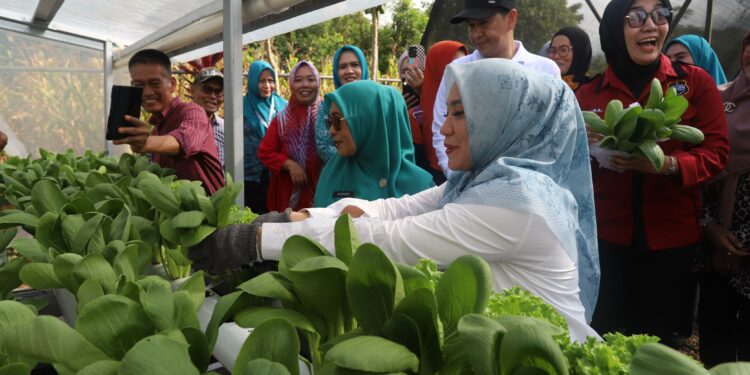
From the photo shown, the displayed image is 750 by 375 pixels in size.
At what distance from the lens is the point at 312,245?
3.10ft

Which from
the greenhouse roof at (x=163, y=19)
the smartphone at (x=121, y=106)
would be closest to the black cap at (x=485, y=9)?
the greenhouse roof at (x=163, y=19)

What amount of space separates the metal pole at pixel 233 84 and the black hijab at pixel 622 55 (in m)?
1.64

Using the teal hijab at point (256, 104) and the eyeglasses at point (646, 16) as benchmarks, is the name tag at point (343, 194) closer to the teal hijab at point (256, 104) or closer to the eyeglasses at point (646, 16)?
the eyeglasses at point (646, 16)

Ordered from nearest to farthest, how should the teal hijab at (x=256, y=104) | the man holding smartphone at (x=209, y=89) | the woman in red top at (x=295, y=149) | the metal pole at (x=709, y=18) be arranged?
the woman in red top at (x=295, y=149), the man holding smartphone at (x=209, y=89), the teal hijab at (x=256, y=104), the metal pole at (x=709, y=18)

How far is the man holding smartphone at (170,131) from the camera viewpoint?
247 centimetres

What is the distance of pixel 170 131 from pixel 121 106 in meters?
0.39

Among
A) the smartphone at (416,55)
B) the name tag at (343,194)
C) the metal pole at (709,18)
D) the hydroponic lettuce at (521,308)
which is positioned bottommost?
the hydroponic lettuce at (521,308)

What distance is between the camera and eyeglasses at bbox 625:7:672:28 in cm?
248

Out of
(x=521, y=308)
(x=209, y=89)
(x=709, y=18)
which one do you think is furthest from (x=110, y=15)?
(x=709, y=18)

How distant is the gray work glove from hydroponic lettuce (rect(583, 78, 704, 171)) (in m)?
1.42

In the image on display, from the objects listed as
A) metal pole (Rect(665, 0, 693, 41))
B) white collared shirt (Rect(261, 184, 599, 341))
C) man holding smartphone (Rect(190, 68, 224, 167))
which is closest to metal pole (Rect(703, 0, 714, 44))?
metal pole (Rect(665, 0, 693, 41))

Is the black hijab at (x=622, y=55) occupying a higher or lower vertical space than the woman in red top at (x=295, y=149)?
higher

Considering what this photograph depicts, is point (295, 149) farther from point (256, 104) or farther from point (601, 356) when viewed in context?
Result: point (601, 356)

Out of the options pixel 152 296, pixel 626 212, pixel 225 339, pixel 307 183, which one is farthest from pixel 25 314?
pixel 307 183
